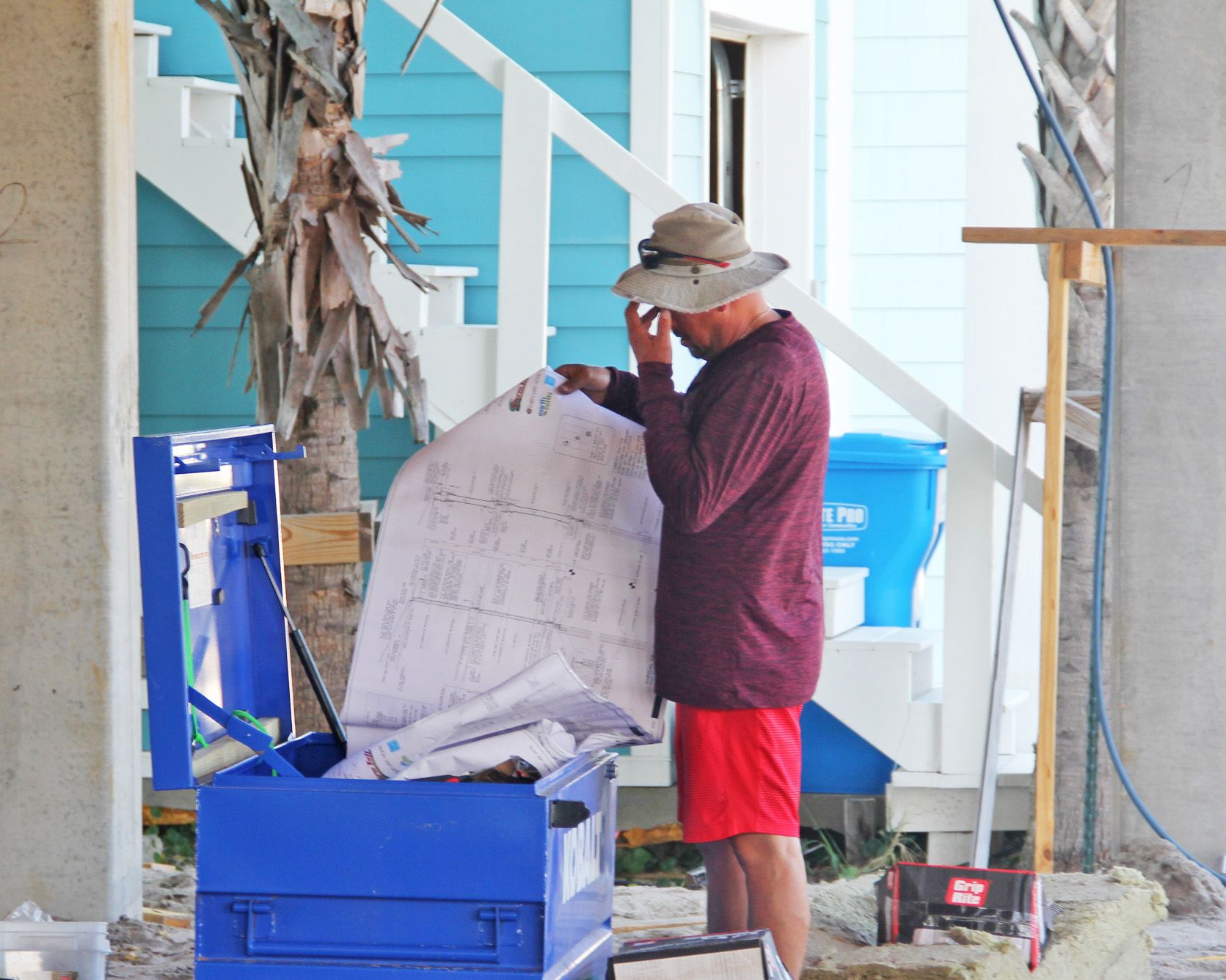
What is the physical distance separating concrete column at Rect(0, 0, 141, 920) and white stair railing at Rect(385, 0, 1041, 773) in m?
1.45

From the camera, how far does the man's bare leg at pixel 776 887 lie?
10.00ft

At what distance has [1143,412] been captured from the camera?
4.54 meters

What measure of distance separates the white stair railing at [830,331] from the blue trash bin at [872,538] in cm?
63

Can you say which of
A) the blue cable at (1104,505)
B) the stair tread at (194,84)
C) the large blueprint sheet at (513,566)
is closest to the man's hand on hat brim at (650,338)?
the large blueprint sheet at (513,566)

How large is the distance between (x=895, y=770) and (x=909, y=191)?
3.91 metres

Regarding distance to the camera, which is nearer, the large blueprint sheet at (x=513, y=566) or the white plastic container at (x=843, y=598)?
A: the large blueprint sheet at (x=513, y=566)

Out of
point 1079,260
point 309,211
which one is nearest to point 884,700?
point 1079,260

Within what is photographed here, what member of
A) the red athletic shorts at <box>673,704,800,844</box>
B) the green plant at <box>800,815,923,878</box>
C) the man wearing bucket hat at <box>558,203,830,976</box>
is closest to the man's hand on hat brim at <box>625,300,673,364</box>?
the man wearing bucket hat at <box>558,203,830,976</box>

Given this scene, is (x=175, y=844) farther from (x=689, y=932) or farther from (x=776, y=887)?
(x=776, y=887)

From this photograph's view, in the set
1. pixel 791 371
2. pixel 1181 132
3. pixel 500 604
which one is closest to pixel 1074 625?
pixel 1181 132

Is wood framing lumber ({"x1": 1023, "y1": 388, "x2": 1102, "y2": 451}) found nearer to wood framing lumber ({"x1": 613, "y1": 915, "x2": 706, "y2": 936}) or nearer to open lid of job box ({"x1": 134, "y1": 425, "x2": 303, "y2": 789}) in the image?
wood framing lumber ({"x1": 613, "y1": 915, "x2": 706, "y2": 936})

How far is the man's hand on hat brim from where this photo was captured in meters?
3.00

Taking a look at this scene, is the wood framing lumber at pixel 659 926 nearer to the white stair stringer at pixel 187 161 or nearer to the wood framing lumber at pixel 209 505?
the wood framing lumber at pixel 209 505

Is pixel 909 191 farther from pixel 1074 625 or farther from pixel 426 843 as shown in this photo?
pixel 426 843
